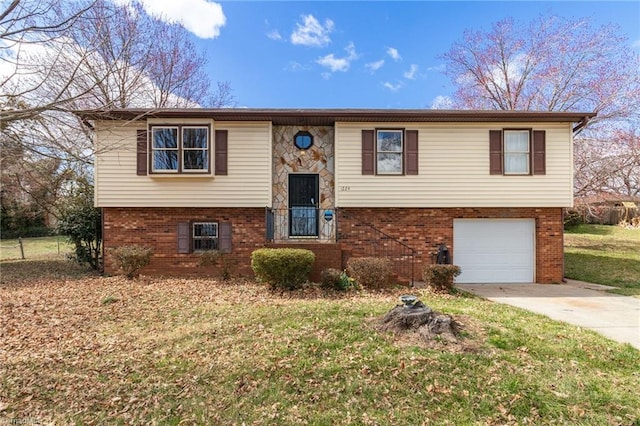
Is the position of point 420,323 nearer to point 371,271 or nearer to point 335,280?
point 371,271

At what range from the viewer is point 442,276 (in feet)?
26.9

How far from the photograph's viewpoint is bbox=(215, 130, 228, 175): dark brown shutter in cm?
975

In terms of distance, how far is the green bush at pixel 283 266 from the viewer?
771cm

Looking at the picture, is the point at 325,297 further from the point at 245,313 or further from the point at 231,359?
the point at 231,359

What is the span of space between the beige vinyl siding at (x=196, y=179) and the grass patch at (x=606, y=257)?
34.3 feet

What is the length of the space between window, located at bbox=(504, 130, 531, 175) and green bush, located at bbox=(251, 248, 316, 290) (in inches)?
268

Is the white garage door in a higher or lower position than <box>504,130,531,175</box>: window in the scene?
lower

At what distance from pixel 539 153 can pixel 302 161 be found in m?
7.20

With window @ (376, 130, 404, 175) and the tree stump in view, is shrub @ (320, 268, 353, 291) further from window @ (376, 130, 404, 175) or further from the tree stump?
window @ (376, 130, 404, 175)

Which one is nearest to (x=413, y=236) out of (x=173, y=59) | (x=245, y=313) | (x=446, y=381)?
(x=245, y=313)

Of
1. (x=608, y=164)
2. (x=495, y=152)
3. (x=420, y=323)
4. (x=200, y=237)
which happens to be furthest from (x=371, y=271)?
(x=608, y=164)

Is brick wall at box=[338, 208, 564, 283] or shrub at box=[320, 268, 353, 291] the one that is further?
brick wall at box=[338, 208, 564, 283]

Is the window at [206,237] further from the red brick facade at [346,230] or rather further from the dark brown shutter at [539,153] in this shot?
the dark brown shutter at [539,153]

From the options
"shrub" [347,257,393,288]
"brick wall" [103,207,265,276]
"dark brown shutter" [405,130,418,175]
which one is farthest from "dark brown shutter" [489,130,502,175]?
"brick wall" [103,207,265,276]
